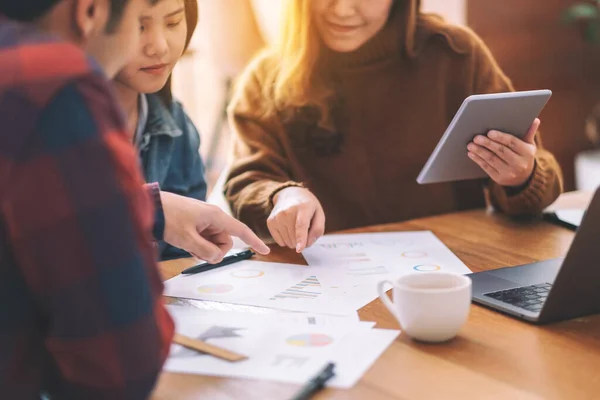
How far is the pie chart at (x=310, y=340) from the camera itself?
2.75 feet

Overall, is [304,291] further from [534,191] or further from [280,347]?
[534,191]

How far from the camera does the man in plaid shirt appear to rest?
542mm

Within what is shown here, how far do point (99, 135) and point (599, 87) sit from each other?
2.99m

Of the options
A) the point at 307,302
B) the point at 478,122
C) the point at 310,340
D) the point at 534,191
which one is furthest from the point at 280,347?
the point at 534,191

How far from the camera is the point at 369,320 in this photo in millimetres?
915

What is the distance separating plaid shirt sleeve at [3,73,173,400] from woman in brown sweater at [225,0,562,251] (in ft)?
3.18

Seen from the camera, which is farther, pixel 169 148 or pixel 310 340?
pixel 169 148

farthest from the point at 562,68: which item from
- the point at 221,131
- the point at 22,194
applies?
the point at 22,194

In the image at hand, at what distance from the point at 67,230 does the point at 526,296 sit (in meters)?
0.63

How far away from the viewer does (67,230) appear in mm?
550

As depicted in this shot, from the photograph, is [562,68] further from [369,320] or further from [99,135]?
[99,135]

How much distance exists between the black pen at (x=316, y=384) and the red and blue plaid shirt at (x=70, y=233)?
155 mm

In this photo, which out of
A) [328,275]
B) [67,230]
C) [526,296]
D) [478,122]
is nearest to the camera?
[67,230]


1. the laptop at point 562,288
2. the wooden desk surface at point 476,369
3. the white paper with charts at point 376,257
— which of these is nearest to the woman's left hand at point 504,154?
the white paper with charts at point 376,257
